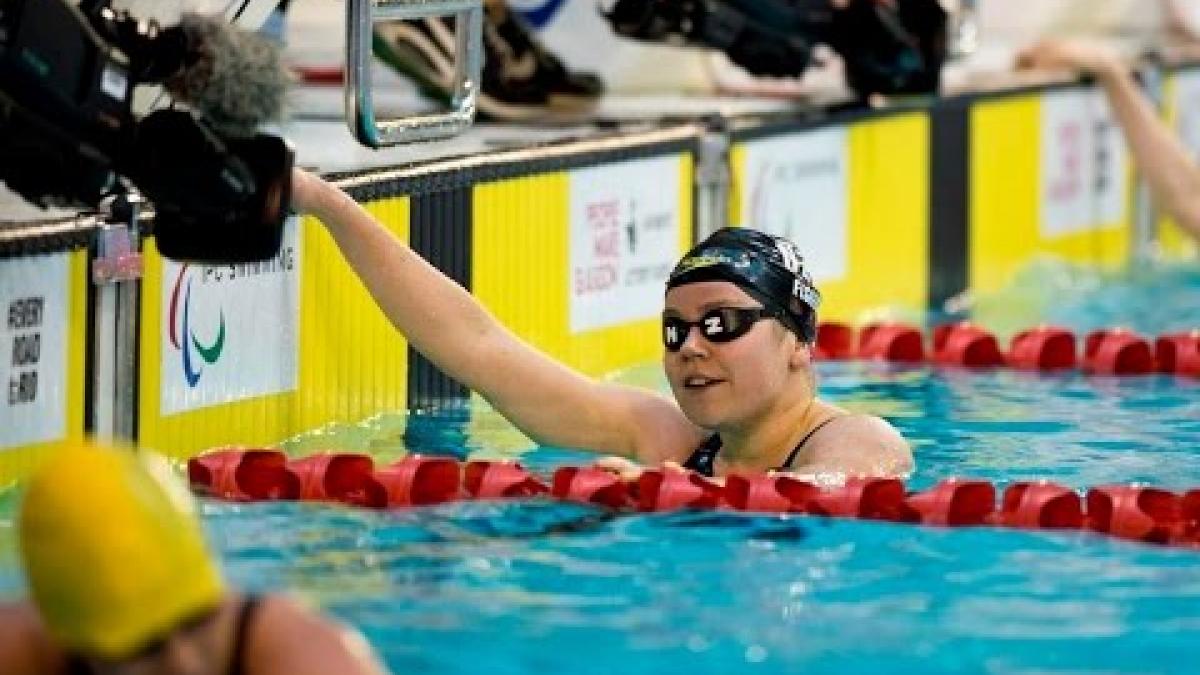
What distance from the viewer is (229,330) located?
256 inches

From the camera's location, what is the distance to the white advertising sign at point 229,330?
6.27 meters

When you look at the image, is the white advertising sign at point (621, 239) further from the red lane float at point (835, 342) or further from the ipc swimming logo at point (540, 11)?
the ipc swimming logo at point (540, 11)

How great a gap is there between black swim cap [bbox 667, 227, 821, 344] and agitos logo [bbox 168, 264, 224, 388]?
1049mm

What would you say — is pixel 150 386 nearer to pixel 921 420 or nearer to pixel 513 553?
pixel 513 553

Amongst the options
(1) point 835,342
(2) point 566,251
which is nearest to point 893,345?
(1) point 835,342

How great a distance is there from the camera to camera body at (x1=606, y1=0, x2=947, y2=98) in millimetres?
8781

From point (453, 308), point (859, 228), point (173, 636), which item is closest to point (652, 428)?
point (453, 308)

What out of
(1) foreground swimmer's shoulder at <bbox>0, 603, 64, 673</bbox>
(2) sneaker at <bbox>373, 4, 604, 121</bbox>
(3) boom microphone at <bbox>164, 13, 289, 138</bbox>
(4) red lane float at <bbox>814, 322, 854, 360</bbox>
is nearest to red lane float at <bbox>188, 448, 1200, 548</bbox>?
(3) boom microphone at <bbox>164, 13, 289, 138</bbox>

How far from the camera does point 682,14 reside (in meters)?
8.79

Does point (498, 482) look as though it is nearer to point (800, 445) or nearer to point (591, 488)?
point (591, 488)

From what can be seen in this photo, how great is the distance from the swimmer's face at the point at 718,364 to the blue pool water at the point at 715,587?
0.29 meters

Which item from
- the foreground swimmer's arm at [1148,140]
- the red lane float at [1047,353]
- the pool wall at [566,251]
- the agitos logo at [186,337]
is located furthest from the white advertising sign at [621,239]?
the agitos logo at [186,337]

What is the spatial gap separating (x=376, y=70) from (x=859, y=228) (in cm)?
160

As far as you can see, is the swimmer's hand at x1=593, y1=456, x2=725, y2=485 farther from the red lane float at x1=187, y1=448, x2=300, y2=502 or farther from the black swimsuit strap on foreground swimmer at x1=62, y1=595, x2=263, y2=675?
the black swimsuit strap on foreground swimmer at x1=62, y1=595, x2=263, y2=675
